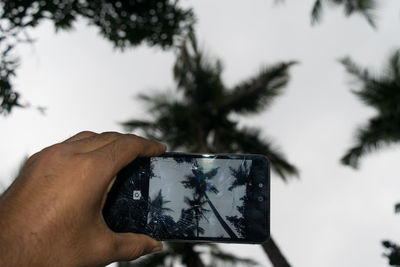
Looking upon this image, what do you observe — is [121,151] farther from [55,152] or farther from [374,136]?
[374,136]

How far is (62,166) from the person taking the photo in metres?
1.49

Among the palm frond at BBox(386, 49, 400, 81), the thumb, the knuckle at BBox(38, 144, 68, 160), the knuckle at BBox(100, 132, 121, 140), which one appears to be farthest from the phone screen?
the palm frond at BBox(386, 49, 400, 81)

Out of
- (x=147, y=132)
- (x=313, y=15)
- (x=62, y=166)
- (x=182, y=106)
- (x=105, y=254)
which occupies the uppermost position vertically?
(x=313, y=15)

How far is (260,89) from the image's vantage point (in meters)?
10.4

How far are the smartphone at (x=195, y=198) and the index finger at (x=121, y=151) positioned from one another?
0.80 metres

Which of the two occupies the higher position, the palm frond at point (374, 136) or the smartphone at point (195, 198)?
the palm frond at point (374, 136)

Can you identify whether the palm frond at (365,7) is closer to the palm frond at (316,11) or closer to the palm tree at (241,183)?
the palm frond at (316,11)

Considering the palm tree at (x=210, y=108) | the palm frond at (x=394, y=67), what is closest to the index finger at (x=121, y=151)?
the palm tree at (x=210, y=108)

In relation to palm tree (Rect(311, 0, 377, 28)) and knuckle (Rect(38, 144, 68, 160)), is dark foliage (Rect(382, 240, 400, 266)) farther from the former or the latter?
palm tree (Rect(311, 0, 377, 28))

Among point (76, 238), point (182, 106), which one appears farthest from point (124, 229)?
point (182, 106)

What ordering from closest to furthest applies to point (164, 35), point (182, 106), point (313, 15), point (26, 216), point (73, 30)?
point (26, 216) → point (73, 30) → point (164, 35) → point (313, 15) → point (182, 106)

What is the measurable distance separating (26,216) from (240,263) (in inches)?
377

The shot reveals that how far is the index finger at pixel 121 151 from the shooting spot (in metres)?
1.60

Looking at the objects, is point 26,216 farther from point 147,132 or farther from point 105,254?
point 147,132
